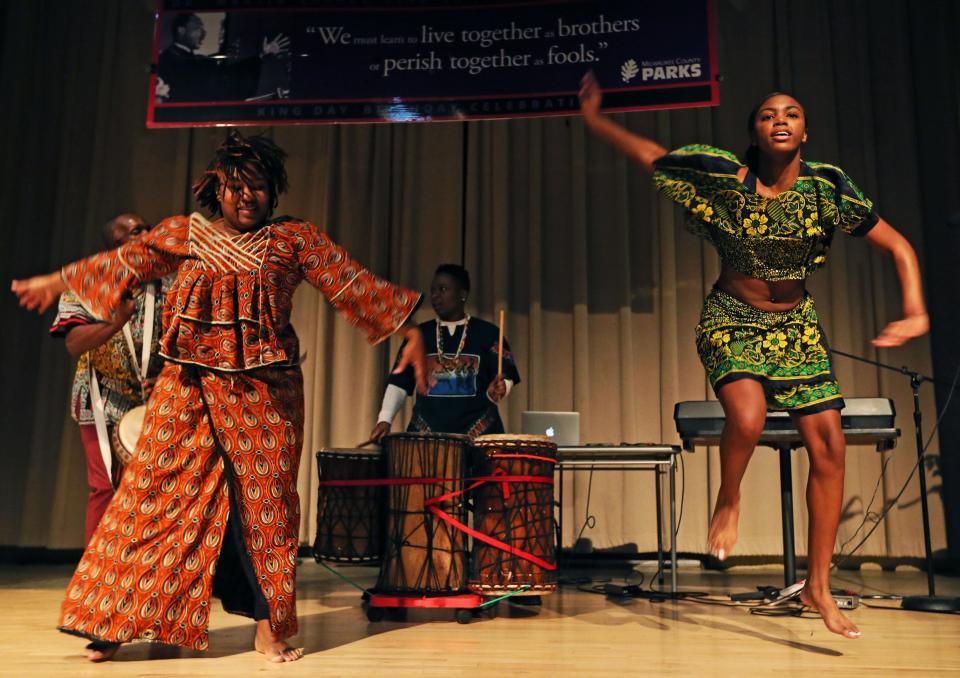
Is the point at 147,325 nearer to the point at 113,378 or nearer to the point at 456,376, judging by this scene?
the point at 113,378

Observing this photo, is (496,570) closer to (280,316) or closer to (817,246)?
(280,316)

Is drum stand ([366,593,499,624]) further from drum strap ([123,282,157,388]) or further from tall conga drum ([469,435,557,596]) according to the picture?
drum strap ([123,282,157,388])

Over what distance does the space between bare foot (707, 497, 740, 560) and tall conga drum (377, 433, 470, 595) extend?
1071 mm

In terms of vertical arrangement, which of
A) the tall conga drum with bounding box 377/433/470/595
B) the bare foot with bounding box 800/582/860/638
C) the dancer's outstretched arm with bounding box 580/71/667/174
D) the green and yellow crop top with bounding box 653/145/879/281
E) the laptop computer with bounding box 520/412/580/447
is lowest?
the bare foot with bounding box 800/582/860/638

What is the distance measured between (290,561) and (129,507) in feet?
1.61

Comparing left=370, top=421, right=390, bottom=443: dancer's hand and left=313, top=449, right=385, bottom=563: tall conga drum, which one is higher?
left=370, top=421, right=390, bottom=443: dancer's hand

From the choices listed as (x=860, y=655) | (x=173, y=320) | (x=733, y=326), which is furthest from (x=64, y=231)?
(x=860, y=655)

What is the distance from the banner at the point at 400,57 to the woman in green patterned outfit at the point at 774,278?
185 cm

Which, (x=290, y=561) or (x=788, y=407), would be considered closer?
(x=290, y=561)

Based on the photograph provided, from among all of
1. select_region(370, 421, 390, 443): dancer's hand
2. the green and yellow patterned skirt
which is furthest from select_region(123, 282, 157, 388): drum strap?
the green and yellow patterned skirt

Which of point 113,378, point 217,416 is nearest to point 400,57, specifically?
point 113,378

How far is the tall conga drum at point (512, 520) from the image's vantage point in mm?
3480

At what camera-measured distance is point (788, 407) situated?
290cm

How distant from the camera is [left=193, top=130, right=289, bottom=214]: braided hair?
106 inches
